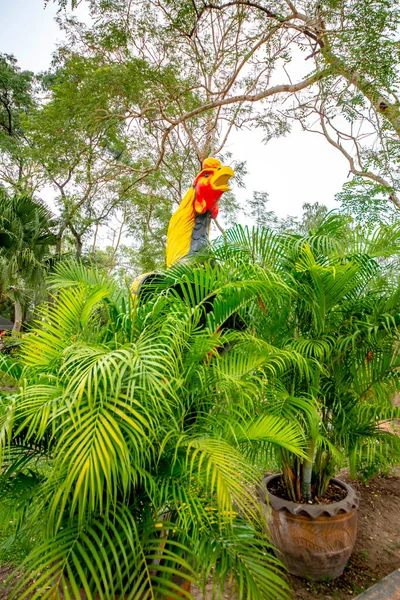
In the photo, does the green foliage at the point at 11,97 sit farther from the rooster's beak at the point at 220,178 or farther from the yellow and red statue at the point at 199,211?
the rooster's beak at the point at 220,178

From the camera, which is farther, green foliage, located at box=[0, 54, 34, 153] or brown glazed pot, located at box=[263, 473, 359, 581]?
green foliage, located at box=[0, 54, 34, 153]

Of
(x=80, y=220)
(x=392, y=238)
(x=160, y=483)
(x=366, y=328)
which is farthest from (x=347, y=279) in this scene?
(x=80, y=220)

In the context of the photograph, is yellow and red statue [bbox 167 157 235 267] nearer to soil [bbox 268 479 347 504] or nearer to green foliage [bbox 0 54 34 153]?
soil [bbox 268 479 347 504]

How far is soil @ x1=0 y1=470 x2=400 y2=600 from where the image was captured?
1.96 meters

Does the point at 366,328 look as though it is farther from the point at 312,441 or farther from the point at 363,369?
the point at 312,441

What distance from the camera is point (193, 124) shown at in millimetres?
9719

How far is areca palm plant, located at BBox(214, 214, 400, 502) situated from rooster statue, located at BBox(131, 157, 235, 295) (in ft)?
2.24

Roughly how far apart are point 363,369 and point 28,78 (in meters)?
13.8

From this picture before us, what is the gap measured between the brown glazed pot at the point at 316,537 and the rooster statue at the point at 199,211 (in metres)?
1.79

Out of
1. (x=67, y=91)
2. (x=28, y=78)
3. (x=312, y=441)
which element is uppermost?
(x=28, y=78)

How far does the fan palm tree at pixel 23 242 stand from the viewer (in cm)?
730

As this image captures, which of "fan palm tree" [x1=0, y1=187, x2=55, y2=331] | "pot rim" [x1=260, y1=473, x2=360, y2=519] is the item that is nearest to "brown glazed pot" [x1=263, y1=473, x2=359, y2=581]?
"pot rim" [x1=260, y1=473, x2=360, y2=519]

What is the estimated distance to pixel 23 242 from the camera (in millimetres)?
7535

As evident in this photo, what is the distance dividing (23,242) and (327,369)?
692 cm
